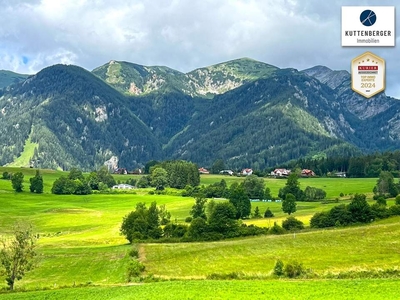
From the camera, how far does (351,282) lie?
169ft

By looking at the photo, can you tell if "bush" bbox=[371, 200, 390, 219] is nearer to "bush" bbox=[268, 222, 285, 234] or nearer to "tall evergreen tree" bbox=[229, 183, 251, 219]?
"bush" bbox=[268, 222, 285, 234]

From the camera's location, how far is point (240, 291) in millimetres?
48406

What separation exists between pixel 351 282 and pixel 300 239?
43016 millimetres

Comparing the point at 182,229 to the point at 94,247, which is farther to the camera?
the point at 182,229

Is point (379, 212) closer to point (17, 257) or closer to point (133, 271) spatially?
point (133, 271)

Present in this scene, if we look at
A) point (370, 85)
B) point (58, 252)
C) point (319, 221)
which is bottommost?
point (58, 252)

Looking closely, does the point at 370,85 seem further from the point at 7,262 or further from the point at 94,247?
the point at 94,247

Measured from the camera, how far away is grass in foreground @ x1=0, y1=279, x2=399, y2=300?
4519 cm

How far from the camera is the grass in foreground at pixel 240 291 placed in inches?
1779

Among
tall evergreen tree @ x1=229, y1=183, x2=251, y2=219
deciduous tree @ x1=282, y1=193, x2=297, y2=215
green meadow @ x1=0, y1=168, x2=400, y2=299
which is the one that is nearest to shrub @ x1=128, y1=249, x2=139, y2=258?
green meadow @ x1=0, y1=168, x2=400, y2=299

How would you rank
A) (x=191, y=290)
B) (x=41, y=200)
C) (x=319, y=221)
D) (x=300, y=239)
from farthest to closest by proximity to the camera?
(x=41, y=200) < (x=319, y=221) < (x=300, y=239) < (x=191, y=290)

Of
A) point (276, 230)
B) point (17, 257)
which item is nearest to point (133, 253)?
point (17, 257)

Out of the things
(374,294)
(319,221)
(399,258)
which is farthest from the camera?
(319,221)

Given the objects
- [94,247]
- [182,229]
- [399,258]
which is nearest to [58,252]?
[94,247]
